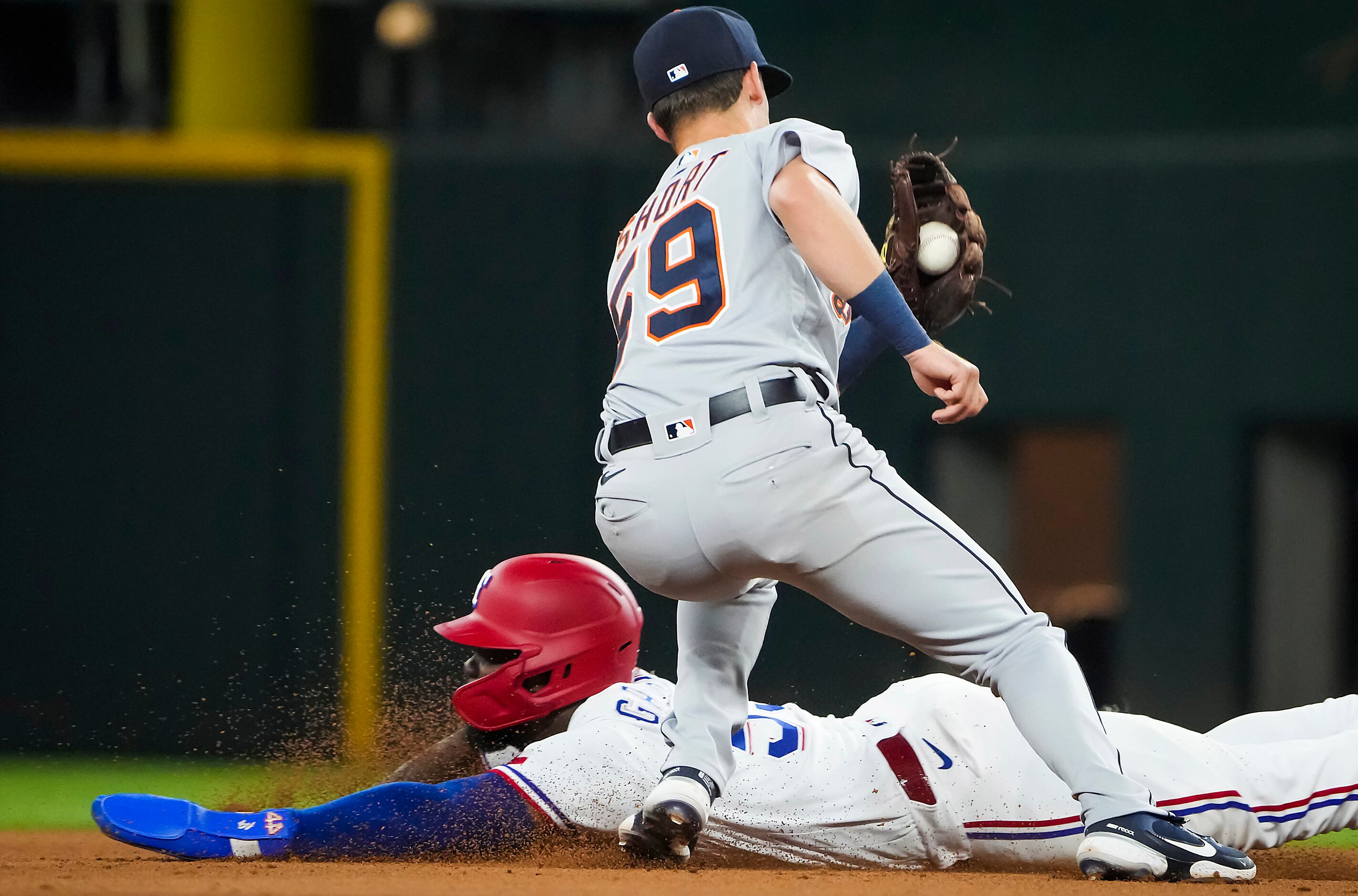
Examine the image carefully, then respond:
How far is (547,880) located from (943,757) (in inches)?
30.4

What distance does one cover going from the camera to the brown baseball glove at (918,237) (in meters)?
2.58

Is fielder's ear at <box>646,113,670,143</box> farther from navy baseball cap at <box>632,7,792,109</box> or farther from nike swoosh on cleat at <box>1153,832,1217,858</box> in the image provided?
nike swoosh on cleat at <box>1153,832,1217,858</box>

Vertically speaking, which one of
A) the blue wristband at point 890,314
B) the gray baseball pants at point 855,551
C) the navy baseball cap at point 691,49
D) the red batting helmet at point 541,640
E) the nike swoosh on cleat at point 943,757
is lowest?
the nike swoosh on cleat at point 943,757

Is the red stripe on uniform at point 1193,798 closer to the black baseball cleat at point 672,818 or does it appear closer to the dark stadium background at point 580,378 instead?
the black baseball cleat at point 672,818

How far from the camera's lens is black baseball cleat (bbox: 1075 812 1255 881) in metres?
2.06

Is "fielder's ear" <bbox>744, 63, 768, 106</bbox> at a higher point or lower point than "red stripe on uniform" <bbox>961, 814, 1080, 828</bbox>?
higher

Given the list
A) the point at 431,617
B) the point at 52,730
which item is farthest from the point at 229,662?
the point at 431,617

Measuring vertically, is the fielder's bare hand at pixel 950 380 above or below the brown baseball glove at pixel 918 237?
below

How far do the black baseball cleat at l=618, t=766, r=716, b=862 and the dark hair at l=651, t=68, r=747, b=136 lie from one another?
3.79 ft

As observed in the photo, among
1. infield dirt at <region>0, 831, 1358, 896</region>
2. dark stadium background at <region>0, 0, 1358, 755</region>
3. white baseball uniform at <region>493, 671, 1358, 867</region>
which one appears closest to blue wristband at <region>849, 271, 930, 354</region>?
white baseball uniform at <region>493, 671, 1358, 867</region>

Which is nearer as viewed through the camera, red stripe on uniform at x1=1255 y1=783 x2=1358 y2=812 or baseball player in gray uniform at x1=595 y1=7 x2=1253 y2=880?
baseball player in gray uniform at x1=595 y1=7 x2=1253 y2=880

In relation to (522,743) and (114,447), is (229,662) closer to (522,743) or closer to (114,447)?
(114,447)

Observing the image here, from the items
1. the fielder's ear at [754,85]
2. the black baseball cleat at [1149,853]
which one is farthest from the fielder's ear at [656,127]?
the black baseball cleat at [1149,853]

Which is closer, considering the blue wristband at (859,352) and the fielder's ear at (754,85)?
the fielder's ear at (754,85)
